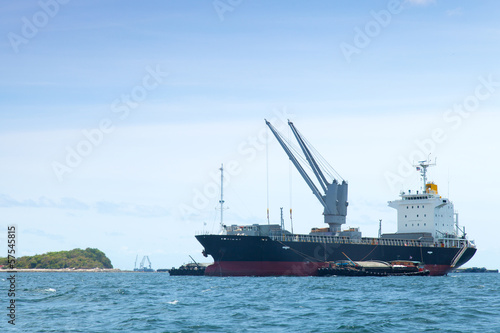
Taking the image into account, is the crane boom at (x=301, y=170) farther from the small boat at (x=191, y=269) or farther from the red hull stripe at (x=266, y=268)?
the small boat at (x=191, y=269)

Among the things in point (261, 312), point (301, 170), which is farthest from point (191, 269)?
point (261, 312)

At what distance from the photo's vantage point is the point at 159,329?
1161 inches

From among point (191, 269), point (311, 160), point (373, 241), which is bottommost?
point (191, 269)

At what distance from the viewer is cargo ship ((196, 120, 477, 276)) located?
239ft

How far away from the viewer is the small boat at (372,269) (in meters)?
72.5

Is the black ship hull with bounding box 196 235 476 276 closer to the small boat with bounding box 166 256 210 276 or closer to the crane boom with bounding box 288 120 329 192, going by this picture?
the crane boom with bounding box 288 120 329 192

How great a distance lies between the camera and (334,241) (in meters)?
78.7

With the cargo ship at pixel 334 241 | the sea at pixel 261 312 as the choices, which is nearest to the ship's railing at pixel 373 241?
the cargo ship at pixel 334 241

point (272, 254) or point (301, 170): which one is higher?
point (301, 170)

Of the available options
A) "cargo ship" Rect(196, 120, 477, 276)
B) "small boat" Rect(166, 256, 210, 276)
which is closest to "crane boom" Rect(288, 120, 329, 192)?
"cargo ship" Rect(196, 120, 477, 276)

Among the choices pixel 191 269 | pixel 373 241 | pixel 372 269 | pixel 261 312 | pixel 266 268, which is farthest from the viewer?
pixel 191 269

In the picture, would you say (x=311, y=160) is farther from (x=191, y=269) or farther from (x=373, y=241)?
(x=191, y=269)

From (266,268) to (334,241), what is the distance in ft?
36.5

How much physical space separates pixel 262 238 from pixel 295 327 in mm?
42231
